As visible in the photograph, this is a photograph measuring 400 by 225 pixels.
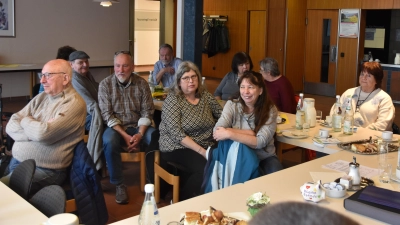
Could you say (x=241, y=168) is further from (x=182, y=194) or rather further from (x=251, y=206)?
(x=251, y=206)

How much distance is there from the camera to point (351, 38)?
10.6m

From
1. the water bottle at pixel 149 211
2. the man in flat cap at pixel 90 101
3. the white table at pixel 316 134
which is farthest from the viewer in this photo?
the man in flat cap at pixel 90 101

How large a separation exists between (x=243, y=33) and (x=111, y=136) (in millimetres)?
9147

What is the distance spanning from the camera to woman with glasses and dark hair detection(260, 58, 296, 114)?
504 centimetres

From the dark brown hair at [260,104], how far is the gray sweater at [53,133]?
1.23 metres

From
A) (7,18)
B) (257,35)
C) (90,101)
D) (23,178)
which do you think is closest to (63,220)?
(23,178)

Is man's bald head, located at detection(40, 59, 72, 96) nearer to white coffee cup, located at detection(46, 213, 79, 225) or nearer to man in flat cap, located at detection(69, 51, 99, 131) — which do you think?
man in flat cap, located at detection(69, 51, 99, 131)

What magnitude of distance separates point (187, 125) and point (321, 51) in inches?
321

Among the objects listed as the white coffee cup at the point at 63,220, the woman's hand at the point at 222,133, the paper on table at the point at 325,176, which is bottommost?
the paper on table at the point at 325,176

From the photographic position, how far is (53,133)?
3145 millimetres

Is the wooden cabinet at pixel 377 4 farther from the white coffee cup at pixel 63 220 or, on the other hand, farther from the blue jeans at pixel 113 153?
the white coffee cup at pixel 63 220

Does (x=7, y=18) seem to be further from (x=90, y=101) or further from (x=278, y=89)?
(x=278, y=89)

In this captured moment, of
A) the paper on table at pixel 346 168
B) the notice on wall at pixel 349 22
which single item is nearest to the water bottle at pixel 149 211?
the paper on table at pixel 346 168

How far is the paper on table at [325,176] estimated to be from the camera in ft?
8.73
